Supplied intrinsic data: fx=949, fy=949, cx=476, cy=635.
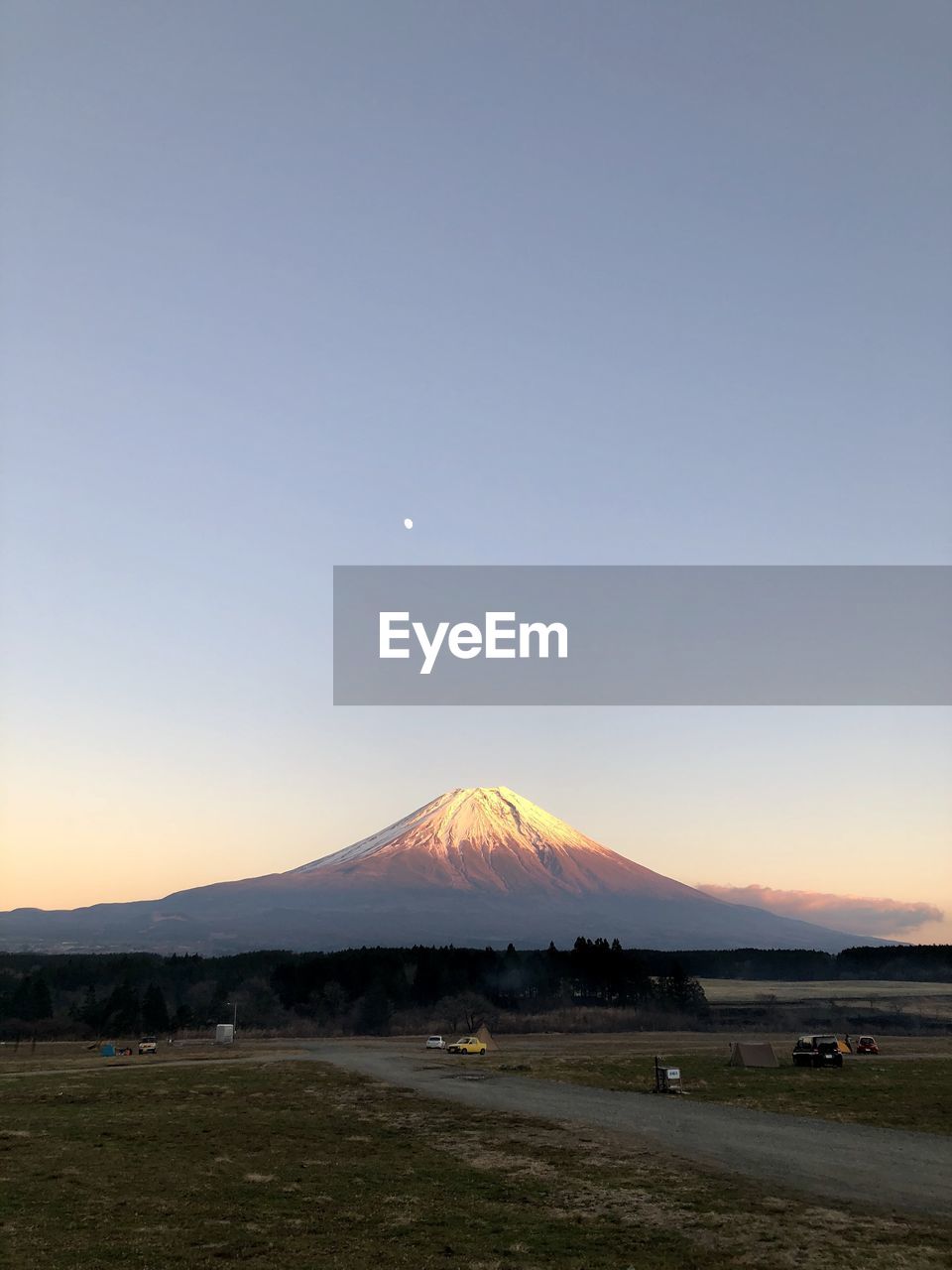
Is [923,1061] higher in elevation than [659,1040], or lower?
higher

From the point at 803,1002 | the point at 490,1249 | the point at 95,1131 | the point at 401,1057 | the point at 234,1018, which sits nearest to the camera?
the point at 490,1249

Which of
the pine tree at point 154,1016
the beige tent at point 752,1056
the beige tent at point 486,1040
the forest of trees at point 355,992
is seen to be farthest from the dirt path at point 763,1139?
the pine tree at point 154,1016

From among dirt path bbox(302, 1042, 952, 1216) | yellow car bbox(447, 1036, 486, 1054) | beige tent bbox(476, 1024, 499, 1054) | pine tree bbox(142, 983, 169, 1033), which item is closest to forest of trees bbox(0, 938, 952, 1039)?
pine tree bbox(142, 983, 169, 1033)

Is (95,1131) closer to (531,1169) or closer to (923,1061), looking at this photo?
(531,1169)

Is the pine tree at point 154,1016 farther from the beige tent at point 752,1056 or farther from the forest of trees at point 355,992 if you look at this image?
the beige tent at point 752,1056

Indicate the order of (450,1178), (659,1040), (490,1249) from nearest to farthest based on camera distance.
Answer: (490,1249) → (450,1178) → (659,1040)

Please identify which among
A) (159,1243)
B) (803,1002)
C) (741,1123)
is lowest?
(803,1002)

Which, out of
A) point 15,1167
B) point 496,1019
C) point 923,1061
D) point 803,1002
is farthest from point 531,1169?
point 803,1002

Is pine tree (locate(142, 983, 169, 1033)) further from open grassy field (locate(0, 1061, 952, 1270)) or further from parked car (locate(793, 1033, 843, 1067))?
open grassy field (locate(0, 1061, 952, 1270))
